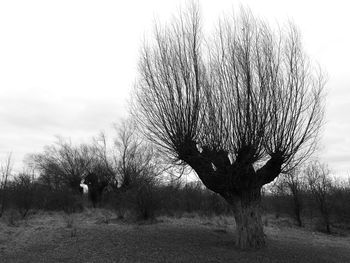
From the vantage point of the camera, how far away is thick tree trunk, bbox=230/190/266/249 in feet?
36.3

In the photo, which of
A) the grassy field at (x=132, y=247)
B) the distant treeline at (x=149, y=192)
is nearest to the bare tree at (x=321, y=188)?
the distant treeline at (x=149, y=192)

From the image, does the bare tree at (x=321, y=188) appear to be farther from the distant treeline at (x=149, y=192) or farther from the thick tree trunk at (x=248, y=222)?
the thick tree trunk at (x=248, y=222)

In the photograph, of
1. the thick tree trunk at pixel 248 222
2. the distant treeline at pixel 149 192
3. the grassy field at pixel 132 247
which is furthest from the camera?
the distant treeline at pixel 149 192

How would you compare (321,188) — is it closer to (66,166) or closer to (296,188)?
(296,188)

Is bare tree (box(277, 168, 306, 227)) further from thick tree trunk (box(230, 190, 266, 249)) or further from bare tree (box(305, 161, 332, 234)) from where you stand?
thick tree trunk (box(230, 190, 266, 249))

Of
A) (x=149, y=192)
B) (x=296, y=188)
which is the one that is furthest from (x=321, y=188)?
(x=149, y=192)

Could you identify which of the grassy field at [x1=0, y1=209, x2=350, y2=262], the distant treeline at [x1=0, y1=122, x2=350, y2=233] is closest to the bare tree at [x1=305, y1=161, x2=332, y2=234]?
the distant treeline at [x1=0, y1=122, x2=350, y2=233]

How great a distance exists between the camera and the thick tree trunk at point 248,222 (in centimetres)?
1105

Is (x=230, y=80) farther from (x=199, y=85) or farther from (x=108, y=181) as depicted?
(x=108, y=181)

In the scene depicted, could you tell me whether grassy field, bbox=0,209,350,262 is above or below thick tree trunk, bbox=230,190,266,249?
below

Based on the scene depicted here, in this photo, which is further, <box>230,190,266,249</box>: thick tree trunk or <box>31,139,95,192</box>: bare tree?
<box>31,139,95,192</box>: bare tree

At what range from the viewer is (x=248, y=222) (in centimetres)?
1111

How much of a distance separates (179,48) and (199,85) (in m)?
1.51

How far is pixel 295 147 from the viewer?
11.1 metres
